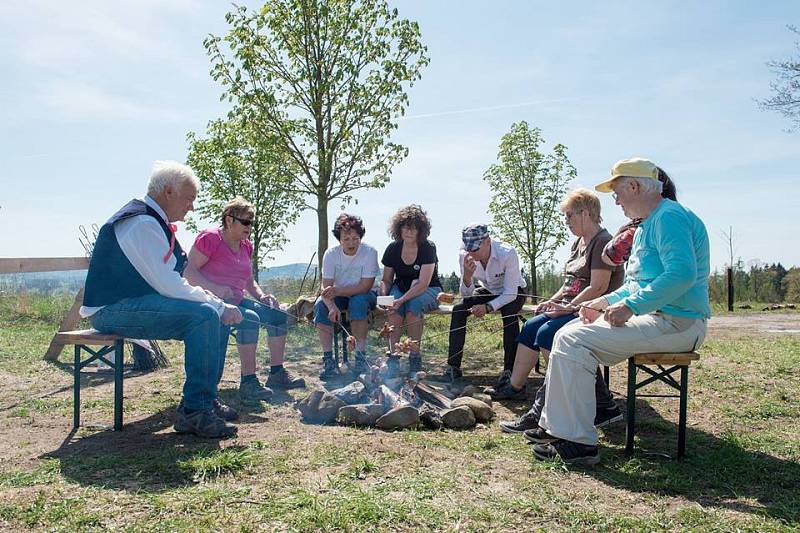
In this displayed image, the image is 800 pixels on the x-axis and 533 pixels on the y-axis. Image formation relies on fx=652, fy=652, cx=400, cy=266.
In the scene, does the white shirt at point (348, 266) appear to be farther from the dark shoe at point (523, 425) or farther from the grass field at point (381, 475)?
the dark shoe at point (523, 425)

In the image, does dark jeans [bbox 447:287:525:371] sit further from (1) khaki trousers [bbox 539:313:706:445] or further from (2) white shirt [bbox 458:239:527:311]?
(1) khaki trousers [bbox 539:313:706:445]

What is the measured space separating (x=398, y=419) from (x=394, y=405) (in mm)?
232

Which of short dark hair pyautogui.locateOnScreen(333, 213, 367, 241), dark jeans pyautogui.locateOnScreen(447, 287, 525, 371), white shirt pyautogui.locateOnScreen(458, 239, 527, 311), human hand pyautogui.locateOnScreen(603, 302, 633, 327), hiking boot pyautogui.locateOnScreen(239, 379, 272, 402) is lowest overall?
hiking boot pyautogui.locateOnScreen(239, 379, 272, 402)

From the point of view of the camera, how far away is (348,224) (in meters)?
5.91

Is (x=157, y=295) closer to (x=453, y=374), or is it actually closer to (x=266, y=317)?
(x=266, y=317)

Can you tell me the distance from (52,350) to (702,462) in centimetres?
621

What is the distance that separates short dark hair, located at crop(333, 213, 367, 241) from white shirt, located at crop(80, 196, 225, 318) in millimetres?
2261

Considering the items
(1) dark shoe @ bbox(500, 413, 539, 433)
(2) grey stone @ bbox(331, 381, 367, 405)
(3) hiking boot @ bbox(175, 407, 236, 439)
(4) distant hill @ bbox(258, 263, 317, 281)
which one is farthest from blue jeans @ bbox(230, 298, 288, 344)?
(4) distant hill @ bbox(258, 263, 317, 281)

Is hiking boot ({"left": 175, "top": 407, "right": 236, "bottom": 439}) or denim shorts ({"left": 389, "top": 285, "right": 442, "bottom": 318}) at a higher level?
denim shorts ({"left": 389, "top": 285, "right": 442, "bottom": 318})

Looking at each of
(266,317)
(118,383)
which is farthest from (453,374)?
(118,383)

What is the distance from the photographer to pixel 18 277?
37.7 feet

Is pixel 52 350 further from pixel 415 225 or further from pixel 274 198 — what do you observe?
pixel 274 198

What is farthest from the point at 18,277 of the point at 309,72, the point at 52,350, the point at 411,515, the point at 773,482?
the point at 773,482

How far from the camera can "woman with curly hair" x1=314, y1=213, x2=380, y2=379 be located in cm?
586
